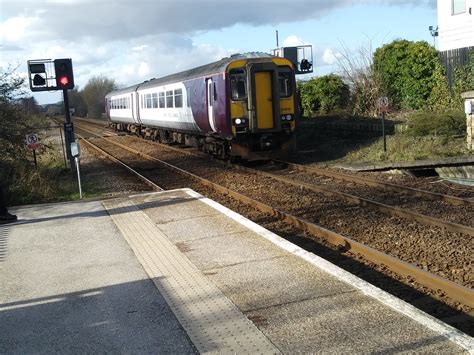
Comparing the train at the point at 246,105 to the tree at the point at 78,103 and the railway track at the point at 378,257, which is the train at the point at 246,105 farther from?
the tree at the point at 78,103

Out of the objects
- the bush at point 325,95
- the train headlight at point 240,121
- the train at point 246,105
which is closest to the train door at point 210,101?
the train at point 246,105

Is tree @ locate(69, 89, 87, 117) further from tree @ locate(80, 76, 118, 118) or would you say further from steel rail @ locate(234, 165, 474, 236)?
steel rail @ locate(234, 165, 474, 236)

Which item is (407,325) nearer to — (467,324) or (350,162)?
(467,324)

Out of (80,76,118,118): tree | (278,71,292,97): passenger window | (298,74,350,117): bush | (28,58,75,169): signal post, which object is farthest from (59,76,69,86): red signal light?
(80,76,118,118): tree

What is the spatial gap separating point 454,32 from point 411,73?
2.29 metres

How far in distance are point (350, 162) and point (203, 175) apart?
411cm

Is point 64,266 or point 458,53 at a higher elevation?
point 458,53

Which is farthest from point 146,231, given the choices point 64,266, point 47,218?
point 47,218

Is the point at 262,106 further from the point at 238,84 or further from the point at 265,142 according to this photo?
the point at 265,142

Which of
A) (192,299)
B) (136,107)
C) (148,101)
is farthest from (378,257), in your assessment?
(136,107)

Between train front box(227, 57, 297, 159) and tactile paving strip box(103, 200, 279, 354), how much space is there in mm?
8394

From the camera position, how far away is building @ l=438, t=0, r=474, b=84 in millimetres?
20359

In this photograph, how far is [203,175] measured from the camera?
1559cm

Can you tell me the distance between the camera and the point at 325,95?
26328 mm
